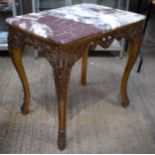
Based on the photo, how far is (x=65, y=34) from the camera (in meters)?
1.07

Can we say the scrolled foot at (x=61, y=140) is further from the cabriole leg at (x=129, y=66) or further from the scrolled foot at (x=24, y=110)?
the cabriole leg at (x=129, y=66)

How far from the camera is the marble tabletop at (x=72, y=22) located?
108 cm

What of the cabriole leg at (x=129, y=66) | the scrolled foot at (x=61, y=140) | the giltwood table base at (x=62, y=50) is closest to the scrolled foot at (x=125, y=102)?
the cabriole leg at (x=129, y=66)

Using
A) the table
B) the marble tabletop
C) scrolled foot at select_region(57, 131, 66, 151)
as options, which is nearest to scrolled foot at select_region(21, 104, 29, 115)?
the table

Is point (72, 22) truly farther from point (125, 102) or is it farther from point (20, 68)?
point (125, 102)

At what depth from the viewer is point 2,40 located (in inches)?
88.0

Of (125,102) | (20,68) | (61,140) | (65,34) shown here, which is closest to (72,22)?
(65,34)

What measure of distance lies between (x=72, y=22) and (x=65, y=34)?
0.16 meters

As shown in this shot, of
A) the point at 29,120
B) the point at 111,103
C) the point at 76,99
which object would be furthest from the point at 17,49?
the point at 111,103

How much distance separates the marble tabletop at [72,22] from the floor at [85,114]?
60cm

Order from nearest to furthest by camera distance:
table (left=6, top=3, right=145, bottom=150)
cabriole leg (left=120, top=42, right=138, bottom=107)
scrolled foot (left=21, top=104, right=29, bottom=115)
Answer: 1. table (left=6, top=3, right=145, bottom=150)
2. cabriole leg (left=120, top=42, right=138, bottom=107)
3. scrolled foot (left=21, top=104, right=29, bottom=115)

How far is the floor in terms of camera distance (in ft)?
4.48

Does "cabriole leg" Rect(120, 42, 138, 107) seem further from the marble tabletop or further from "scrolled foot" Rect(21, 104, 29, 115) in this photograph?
"scrolled foot" Rect(21, 104, 29, 115)

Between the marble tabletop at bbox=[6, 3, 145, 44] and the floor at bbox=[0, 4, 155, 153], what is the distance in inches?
23.6
